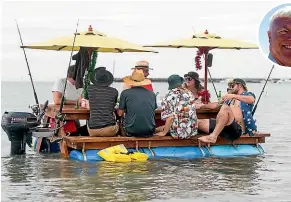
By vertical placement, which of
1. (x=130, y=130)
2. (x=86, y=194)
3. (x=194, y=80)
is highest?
(x=194, y=80)

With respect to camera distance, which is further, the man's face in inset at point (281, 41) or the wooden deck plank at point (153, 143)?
the wooden deck plank at point (153, 143)

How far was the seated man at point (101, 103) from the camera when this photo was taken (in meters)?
10.8

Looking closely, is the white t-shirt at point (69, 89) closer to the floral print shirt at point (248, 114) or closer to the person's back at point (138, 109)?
the person's back at point (138, 109)

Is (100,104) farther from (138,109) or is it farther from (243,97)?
(243,97)

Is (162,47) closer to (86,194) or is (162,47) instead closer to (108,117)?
(108,117)

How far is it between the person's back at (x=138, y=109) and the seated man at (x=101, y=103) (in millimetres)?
212

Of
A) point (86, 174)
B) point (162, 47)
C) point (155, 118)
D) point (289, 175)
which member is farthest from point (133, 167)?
point (162, 47)

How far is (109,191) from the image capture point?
8492mm

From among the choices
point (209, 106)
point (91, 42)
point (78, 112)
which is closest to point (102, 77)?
point (78, 112)

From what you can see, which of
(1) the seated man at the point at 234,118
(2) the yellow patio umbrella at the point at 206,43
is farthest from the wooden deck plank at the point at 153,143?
(2) the yellow patio umbrella at the point at 206,43

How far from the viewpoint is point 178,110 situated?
36.5ft

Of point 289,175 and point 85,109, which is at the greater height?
point 85,109

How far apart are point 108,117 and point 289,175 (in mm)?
2997

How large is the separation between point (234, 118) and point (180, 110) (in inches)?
38.6
